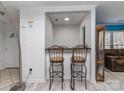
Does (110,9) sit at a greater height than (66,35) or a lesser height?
greater

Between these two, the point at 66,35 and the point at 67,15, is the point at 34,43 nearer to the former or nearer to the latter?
the point at 67,15

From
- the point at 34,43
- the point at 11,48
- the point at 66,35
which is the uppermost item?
the point at 66,35

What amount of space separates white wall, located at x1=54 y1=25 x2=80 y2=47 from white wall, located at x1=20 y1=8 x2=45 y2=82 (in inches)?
152

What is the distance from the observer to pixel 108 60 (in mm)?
5750

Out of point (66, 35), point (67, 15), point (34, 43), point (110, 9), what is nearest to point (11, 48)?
point (34, 43)

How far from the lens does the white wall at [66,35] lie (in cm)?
768

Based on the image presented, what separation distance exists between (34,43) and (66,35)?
4121 millimetres

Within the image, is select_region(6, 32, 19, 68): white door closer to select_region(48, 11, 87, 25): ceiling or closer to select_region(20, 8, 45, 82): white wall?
select_region(48, 11, 87, 25): ceiling

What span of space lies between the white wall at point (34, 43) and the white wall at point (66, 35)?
387cm

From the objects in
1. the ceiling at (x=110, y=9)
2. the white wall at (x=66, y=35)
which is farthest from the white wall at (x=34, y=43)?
the white wall at (x=66, y=35)

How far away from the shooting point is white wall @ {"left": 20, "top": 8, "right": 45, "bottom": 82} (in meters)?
3.82

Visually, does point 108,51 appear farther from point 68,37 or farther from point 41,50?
point 41,50

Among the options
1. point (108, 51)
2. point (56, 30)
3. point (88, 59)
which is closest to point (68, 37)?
point (56, 30)

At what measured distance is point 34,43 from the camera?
151 inches
